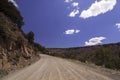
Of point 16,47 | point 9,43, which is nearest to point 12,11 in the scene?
point 16,47

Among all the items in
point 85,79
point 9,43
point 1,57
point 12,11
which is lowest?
point 85,79

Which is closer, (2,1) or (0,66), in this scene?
(0,66)

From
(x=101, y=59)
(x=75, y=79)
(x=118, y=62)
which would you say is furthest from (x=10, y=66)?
(x=101, y=59)

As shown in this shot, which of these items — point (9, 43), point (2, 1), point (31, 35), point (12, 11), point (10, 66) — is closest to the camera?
point (10, 66)

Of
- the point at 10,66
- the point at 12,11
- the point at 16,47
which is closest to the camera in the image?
the point at 10,66

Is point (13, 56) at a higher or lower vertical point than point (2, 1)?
lower

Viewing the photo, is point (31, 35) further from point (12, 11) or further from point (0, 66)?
point (0, 66)

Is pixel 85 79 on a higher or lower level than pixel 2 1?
lower

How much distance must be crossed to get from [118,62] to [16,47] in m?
16.7

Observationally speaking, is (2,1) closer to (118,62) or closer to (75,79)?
(118,62)

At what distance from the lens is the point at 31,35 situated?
94000 millimetres

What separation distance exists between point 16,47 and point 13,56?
4.32 m

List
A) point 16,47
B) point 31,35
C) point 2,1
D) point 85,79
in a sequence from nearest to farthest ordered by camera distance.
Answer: point 85,79, point 16,47, point 2,1, point 31,35

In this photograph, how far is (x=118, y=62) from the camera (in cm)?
4075
